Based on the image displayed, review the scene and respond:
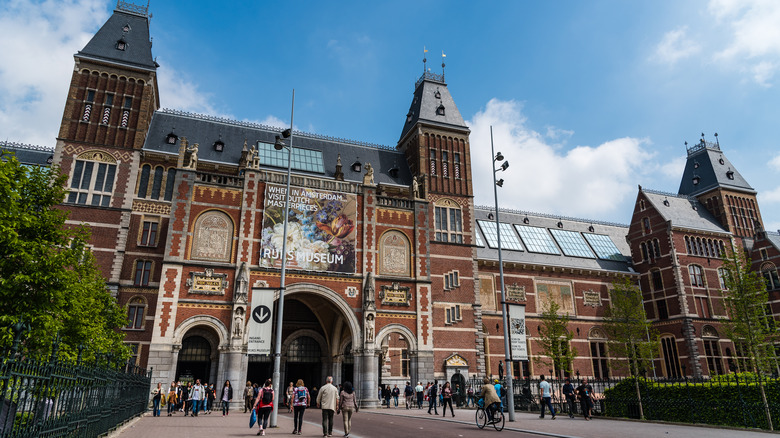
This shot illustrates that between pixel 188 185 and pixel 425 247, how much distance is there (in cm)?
1559

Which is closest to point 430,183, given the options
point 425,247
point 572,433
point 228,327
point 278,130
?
point 425,247

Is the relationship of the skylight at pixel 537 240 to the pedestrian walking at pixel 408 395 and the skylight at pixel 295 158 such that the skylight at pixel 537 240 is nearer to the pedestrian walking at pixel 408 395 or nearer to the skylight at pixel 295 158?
the skylight at pixel 295 158

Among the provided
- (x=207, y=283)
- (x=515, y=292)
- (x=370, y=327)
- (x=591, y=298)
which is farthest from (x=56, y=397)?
(x=591, y=298)

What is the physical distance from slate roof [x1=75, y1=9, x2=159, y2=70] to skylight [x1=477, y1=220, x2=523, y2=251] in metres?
32.4

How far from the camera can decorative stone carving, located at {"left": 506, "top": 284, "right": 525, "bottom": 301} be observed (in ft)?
148

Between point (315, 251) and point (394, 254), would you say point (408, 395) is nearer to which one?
point (394, 254)

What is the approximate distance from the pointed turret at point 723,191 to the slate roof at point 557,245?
943 cm

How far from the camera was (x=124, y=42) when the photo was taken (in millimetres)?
36969

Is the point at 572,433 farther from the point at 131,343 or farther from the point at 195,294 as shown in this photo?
the point at 131,343

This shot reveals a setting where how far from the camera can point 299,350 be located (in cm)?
3484

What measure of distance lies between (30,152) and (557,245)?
48929 millimetres

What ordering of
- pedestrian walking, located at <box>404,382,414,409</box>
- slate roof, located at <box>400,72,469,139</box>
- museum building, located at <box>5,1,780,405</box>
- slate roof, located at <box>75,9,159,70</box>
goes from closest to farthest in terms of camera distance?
museum building, located at <box>5,1,780,405</box> < pedestrian walking, located at <box>404,382,414,409</box> < slate roof, located at <box>75,9,159,70</box> < slate roof, located at <box>400,72,469,139</box>

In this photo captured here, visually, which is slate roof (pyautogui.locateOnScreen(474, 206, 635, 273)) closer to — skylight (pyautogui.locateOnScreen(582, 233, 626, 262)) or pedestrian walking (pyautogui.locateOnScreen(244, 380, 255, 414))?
skylight (pyautogui.locateOnScreen(582, 233, 626, 262))

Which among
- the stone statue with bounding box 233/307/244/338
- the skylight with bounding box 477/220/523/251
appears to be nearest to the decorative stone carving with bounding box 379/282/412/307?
the stone statue with bounding box 233/307/244/338
